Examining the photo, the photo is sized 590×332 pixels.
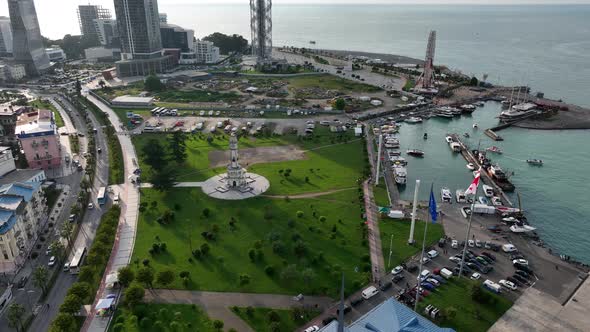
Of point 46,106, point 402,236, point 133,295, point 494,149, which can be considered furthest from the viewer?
point 46,106

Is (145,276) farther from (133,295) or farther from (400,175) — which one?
(400,175)

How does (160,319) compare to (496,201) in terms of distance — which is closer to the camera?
(160,319)

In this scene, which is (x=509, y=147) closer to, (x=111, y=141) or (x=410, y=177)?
(x=410, y=177)

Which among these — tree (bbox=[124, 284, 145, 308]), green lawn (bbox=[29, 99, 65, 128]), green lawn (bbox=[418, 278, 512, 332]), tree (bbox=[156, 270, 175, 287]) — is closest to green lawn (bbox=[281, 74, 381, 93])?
green lawn (bbox=[29, 99, 65, 128])

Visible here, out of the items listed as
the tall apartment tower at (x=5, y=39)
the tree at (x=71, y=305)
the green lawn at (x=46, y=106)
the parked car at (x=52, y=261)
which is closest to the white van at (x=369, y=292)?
the tree at (x=71, y=305)

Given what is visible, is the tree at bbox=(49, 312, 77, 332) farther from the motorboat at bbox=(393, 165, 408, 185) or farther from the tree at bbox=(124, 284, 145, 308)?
the motorboat at bbox=(393, 165, 408, 185)

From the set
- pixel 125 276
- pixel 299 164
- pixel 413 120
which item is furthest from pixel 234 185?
pixel 413 120

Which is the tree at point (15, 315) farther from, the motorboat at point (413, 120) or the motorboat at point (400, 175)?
the motorboat at point (413, 120)

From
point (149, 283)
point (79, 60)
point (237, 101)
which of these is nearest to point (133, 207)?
point (149, 283)
